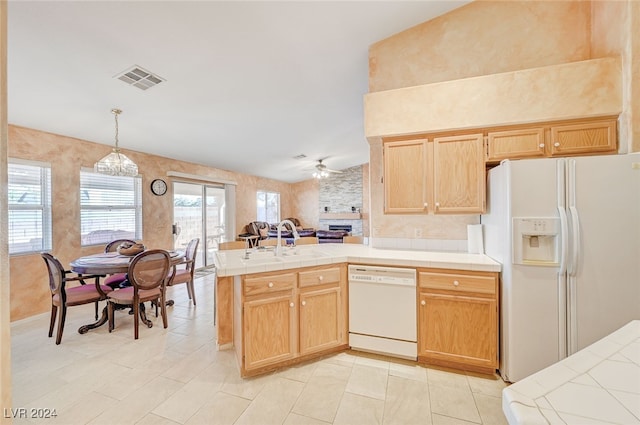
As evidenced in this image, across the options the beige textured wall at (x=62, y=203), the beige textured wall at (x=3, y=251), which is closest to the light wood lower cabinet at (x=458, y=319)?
the beige textured wall at (x=3, y=251)

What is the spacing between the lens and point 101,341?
2715 mm

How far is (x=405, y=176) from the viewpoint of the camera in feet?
8.48

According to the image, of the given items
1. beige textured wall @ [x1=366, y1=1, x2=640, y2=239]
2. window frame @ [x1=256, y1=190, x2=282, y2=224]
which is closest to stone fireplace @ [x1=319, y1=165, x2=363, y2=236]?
window frame @ [x1=256, y1=190, x2=282, y2=224]

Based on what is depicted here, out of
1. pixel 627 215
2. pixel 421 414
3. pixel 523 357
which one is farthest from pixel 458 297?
pixel 627 215

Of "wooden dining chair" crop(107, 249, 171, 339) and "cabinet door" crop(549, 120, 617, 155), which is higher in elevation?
"cabinet door" crop(549, 120, 617, 155)

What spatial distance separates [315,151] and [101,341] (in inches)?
196

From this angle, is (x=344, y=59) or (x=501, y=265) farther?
(x=344, y=59)

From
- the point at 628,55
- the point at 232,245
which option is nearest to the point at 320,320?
the point at 232,245

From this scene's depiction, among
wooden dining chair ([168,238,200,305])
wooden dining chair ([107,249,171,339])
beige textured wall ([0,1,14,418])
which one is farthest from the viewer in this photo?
wooden dining chair ([168,238,200,305])

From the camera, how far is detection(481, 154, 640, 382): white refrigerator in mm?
1751

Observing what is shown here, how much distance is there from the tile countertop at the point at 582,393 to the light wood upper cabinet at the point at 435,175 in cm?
173

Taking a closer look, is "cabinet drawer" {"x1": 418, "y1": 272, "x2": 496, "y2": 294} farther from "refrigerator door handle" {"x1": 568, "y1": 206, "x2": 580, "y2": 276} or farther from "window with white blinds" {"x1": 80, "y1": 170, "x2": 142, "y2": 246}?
"window with white blinds" {"x1": 80, "y1": 170, "x2": 142, "y2": 246}

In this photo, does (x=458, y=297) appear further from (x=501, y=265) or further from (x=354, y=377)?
(x=354, y=377)

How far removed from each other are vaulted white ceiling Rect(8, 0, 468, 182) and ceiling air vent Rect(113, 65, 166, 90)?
6 centimetres
